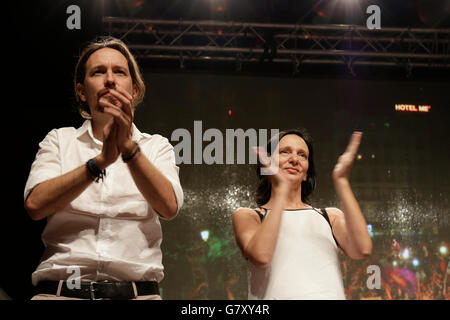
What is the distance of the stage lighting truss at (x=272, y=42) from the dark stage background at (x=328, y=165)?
0.31 metres

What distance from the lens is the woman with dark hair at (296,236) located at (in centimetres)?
201

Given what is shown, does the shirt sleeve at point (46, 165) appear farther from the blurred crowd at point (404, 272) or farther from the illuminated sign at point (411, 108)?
the illuminated sign at point (411, 108)

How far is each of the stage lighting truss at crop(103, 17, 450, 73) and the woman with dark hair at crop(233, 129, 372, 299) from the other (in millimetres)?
3880

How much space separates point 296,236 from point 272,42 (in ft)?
14.0

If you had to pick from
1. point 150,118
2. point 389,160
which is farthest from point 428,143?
point 150,118

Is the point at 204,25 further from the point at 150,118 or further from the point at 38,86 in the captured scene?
the point at 38,86

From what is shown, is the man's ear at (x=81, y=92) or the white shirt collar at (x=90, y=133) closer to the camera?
the white shirt collar at (x=90, y=133)

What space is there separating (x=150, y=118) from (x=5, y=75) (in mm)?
3519

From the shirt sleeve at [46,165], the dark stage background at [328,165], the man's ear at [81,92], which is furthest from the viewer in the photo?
the dark stage background at [328,165]

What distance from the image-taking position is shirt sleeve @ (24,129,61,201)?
1670 millimetres

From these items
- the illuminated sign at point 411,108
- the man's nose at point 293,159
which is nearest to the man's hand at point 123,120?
the man's nose at point 293,159

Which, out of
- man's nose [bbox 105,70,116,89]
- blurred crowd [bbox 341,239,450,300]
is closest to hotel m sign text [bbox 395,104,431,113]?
blurred crowd [bbox 341,239,450,300]

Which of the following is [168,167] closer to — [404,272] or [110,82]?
[110,82]

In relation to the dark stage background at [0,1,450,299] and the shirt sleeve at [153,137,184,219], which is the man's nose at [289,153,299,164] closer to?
the shirt sleeve at [153,137,184,219]
